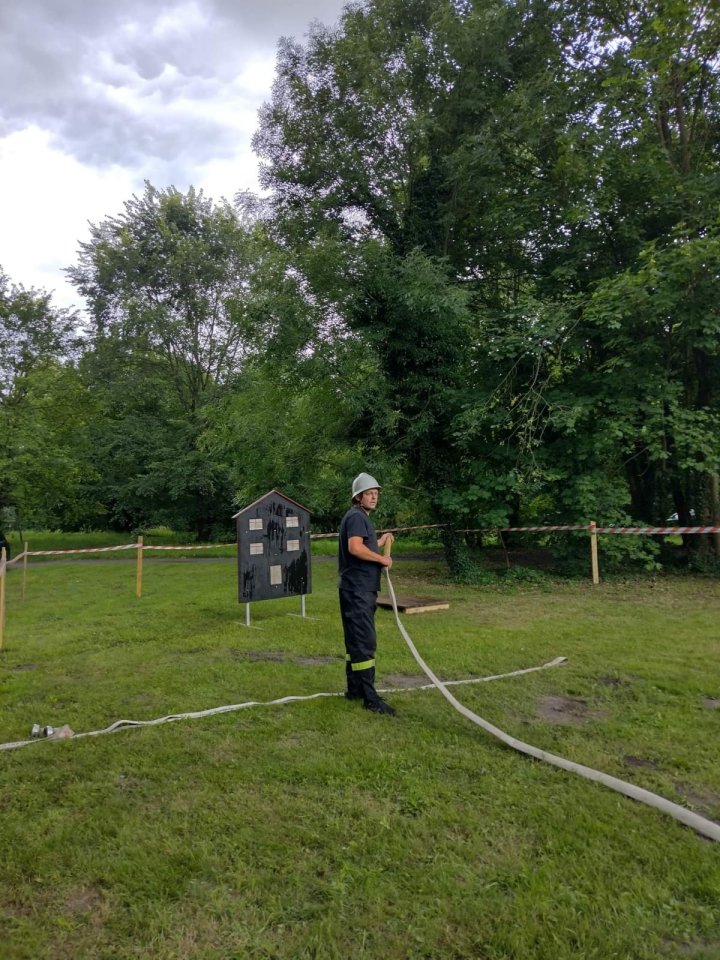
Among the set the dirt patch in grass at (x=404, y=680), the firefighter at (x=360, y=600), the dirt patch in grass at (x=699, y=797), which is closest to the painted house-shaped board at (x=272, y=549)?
the dirt patch in grass at (x=404, y=680)

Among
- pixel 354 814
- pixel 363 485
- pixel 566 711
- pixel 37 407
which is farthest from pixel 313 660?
pixel 37 407

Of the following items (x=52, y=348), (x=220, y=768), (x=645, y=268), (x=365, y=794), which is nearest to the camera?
(x=365, y=794)

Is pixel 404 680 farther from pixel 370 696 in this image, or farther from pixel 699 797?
pixel 699 797

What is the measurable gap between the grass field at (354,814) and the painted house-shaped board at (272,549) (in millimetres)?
1902

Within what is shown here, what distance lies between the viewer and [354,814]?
313cm

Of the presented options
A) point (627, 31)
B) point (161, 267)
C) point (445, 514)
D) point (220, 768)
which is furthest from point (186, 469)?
point (220, 768)

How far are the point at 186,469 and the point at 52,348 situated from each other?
240 inches

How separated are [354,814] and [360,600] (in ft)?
6.09

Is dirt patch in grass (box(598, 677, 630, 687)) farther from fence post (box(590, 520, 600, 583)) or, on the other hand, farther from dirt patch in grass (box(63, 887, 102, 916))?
fence post (box(590, 520, 600, 583))

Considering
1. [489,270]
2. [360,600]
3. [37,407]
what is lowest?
[360,600]

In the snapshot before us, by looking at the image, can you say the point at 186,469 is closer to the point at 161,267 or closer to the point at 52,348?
the point at 52,348

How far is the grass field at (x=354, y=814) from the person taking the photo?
2.29 meters

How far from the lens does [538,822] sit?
3029 millimetres

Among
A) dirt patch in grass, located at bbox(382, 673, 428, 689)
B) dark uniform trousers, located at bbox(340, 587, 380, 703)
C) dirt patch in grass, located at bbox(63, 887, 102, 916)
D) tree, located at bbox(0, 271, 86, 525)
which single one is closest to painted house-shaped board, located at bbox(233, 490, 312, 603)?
dirt patch in grass, located at bbox(382, 673, 428, 689)
